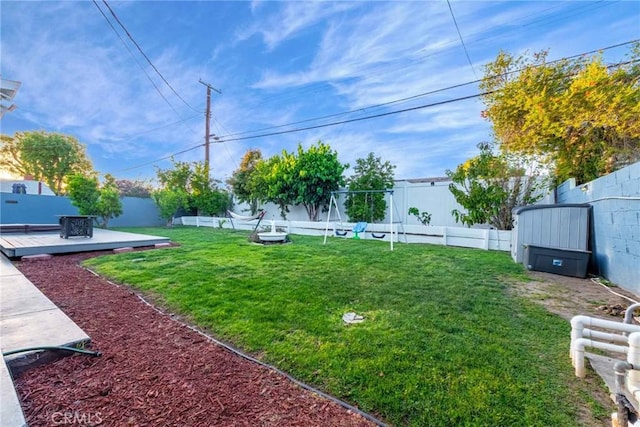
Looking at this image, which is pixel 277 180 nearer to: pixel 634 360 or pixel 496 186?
pixel 496 186

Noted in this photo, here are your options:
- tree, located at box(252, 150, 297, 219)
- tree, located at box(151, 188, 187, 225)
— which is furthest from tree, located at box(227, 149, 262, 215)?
tree, located at box(151, 188, 187, 225)

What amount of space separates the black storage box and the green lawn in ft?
1.27

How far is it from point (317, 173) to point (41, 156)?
22.9 m

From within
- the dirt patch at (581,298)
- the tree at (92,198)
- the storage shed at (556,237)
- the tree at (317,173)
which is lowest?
the dirt patch at (581,298)

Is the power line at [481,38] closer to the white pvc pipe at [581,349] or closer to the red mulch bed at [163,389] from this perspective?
the white pvc pipe at [581,349]

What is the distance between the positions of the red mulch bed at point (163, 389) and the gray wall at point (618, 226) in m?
4.33

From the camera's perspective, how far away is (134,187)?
25.6m

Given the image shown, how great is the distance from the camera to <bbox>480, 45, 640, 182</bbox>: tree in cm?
446

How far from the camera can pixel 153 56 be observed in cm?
962

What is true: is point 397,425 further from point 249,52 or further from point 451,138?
point 249,52

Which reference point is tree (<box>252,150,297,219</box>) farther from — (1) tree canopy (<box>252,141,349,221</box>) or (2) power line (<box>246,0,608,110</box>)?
(2) power line (<box>246,0,608,110</box>)

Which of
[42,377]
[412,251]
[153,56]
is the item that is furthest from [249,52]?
[42,377]

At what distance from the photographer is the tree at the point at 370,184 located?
10.0 metres

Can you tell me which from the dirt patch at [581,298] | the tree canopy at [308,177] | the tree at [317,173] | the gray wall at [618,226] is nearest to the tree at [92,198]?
the tree canopy at [308,177]
